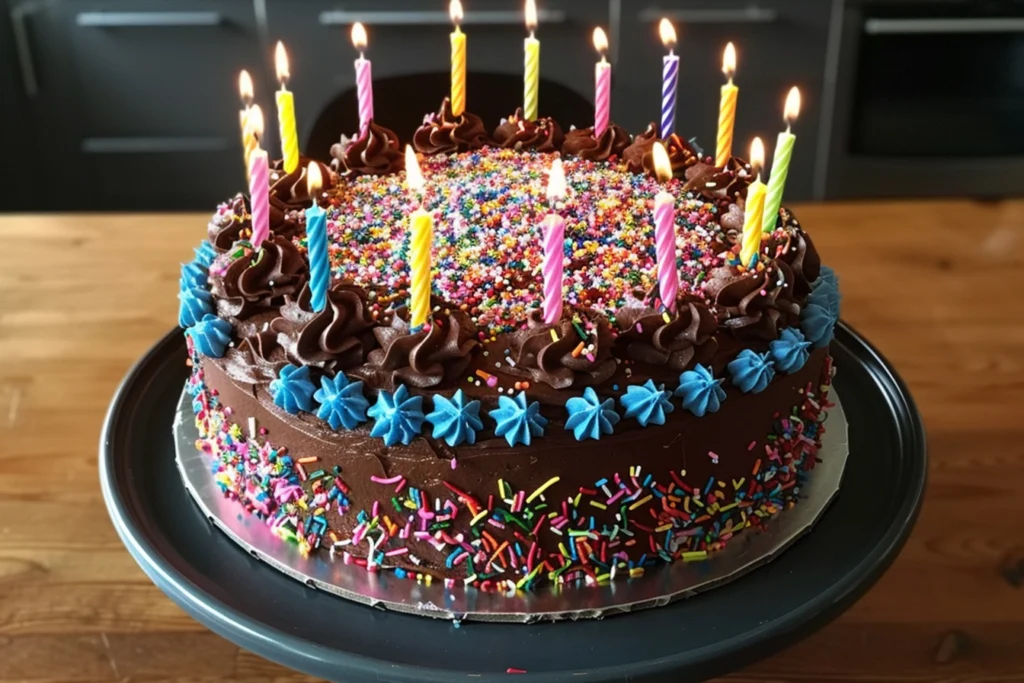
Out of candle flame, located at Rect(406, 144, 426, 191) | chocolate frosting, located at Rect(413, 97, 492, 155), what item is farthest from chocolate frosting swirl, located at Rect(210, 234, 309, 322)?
chocolate frosting, located at Rect(413, 97, 492, 155)

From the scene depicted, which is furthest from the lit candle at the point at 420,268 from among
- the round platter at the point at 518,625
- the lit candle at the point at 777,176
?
the lit candle at the point at 777,176

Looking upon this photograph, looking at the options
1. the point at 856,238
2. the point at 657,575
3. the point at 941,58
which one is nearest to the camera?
the point at 657,575

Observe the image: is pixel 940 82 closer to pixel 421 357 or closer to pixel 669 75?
pixel 669 75

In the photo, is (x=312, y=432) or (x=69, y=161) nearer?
(x=312, y=432)

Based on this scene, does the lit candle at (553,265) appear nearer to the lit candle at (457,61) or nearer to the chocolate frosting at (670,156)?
the chocolate frosting at (670,156)

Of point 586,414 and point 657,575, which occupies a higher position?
point 586,414

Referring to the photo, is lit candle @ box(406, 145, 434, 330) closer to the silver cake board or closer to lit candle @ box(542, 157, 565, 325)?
lit candle @ box(542, 157, 565, 325)

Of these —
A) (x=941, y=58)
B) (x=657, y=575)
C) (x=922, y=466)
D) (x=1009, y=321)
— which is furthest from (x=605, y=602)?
(x=941, y=58)

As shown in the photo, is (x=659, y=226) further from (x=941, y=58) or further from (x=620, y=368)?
(x=941, y=58)
